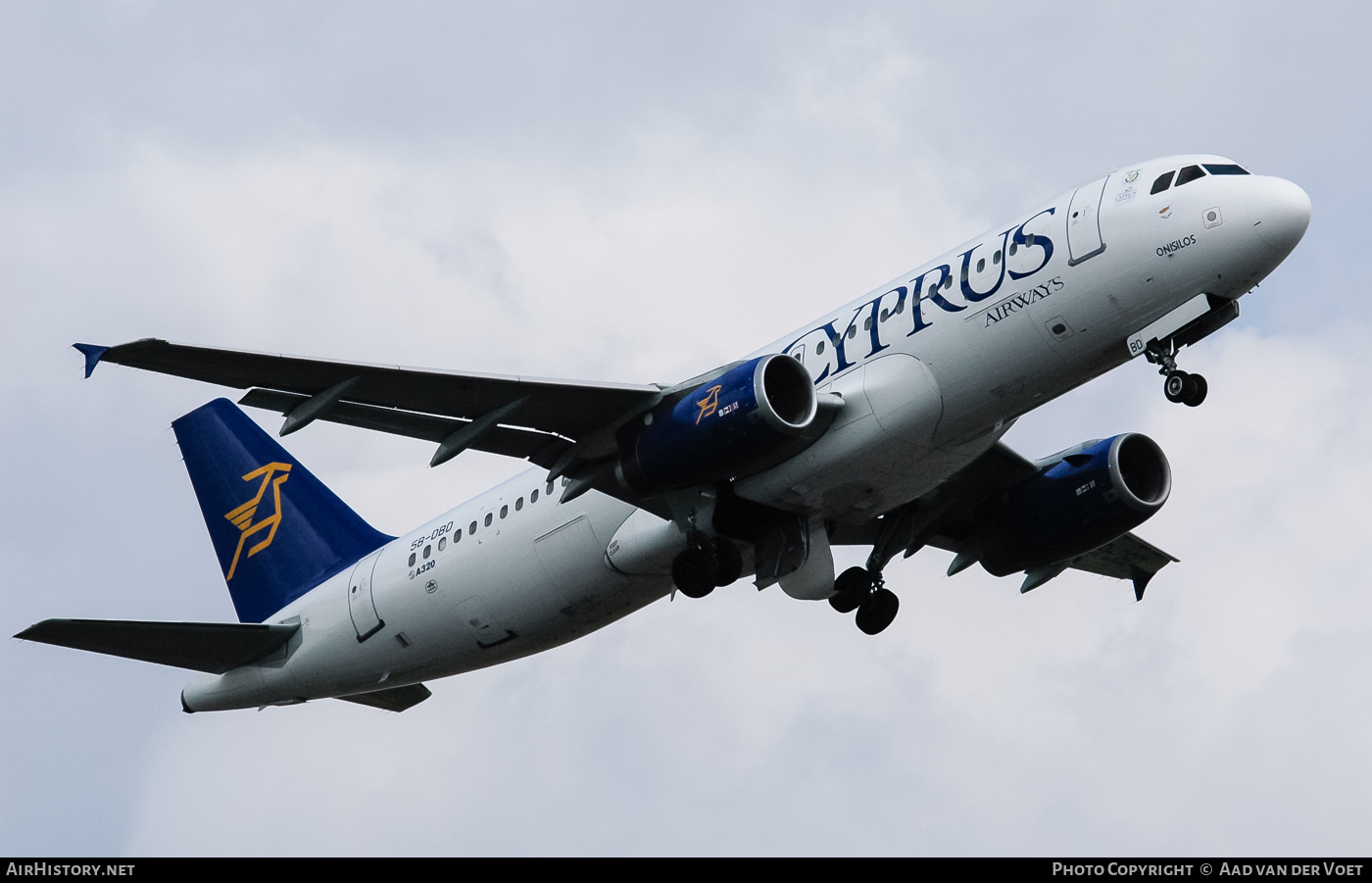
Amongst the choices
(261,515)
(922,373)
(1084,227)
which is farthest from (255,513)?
(1084,227)

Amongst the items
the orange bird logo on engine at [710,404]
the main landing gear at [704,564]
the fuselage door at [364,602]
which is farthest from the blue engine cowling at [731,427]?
the fuselage door at [364,602]

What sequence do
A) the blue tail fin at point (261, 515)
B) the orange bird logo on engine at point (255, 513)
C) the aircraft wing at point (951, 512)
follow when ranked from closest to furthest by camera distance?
the aircraft wing at point (951, 512)
the blue tail fin at point (261, 515)
the orange bird logo on engine at point (255, 513)

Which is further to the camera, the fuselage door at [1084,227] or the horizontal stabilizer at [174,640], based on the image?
the horizontal stabilizer at [174,640]

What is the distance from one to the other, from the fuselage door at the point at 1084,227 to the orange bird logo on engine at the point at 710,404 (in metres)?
5.24

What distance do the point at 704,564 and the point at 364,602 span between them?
742 cm

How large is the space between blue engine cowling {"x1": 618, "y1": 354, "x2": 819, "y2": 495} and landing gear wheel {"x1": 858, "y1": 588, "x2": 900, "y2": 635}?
565 cm

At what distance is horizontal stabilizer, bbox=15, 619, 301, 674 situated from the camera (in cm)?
2680

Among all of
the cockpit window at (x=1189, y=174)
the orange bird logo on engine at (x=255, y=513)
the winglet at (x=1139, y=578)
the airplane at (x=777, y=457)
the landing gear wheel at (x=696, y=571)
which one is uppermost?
the orange bird logo on engine at (x=255, y=513)

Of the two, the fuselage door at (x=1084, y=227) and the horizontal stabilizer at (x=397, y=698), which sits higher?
the fuselage door at (x=1084, y=227)

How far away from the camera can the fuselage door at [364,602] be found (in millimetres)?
29047

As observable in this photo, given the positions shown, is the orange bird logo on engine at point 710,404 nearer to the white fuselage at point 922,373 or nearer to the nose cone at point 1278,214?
the white fuselage at point 922,373

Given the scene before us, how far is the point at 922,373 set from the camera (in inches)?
924

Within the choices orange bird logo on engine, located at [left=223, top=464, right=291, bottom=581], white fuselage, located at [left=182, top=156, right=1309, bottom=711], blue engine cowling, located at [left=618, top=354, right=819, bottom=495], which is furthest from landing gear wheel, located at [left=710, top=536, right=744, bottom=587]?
orange bird logo on engine, located at [left=223, top=464, right=291, bottom=581]
